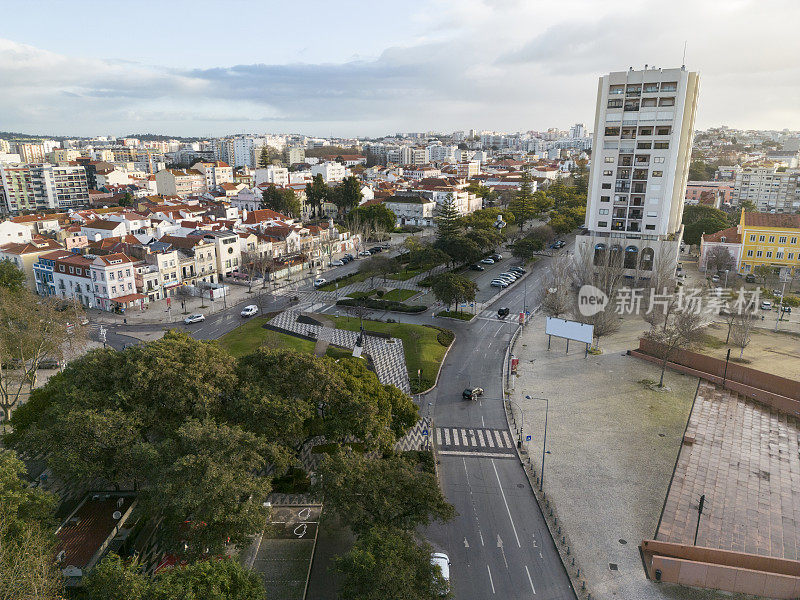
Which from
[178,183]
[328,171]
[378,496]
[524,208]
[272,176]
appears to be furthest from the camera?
[328,171]

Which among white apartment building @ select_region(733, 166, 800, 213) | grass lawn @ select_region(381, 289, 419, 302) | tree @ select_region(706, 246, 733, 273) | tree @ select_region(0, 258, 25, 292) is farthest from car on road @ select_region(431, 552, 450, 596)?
white apartment building @ select_region(733, 166, 800, 213)

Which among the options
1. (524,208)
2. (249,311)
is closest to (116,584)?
(249,311)

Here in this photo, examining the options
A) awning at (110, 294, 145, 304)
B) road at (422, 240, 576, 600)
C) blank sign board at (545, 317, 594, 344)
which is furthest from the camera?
awning at (110, 294, 145, 304)

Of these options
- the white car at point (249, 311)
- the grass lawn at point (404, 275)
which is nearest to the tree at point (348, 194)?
the grass lawn at point (404, 275)

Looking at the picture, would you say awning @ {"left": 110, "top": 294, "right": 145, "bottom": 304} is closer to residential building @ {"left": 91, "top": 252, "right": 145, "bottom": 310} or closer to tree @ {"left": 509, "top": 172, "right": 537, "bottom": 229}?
residential building @ {"left": 91, "top": 252, "right": 145, "bottom": 310}

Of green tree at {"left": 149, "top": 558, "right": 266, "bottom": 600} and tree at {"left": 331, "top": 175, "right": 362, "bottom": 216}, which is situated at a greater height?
tree at {"left": 331, "top": 175, "right": 362, "bottom": 216}

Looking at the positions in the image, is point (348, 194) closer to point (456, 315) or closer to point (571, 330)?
point (456, 315)
